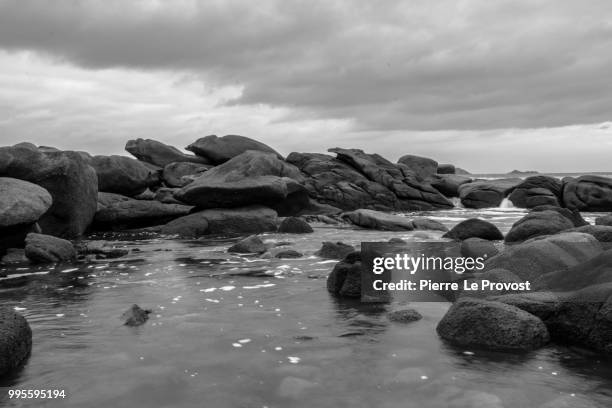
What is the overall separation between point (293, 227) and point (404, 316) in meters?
14.3

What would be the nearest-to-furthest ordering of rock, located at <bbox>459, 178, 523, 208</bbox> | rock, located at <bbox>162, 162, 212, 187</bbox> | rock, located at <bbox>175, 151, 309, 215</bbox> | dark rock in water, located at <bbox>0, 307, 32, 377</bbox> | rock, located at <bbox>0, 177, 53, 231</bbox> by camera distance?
dark rock in water, located at <bbox>0, 307, 32, 377</bbox> → rock, located at <bbox>0, 177, 53, 231</bbox> → rock, located at <bbox>175, 151, 309, 215</bbox> → rock, located at <bbox>162, 162, 212, 187</bbox> → rock, located at <bbox>459, 178, 523, 208</bbox>

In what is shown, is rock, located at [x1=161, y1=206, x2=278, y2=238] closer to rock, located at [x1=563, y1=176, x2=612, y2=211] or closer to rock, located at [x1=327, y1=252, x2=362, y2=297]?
rock, located at [x1=327, y1=252, x2=362, y2=297]

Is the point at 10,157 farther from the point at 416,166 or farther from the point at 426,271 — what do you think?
the point at 416,166

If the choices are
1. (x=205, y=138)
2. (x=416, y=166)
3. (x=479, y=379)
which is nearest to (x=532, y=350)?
(x=479, y=379)

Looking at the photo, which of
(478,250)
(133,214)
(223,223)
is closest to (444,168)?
(223,223)

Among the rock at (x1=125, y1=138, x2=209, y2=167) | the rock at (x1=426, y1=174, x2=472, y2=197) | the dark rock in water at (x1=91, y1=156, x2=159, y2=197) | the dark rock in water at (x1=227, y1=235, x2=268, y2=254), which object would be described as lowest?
the dark rock in water at (x1=227, y1=235, x2=268, y2=254)

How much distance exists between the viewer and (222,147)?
4259cm

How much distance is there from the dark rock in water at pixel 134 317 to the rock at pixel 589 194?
34144 millimetres

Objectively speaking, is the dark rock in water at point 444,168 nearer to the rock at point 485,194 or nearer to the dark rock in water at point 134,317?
the rock at point 485,194

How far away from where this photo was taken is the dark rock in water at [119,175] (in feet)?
105

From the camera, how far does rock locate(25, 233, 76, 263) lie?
14.8 m

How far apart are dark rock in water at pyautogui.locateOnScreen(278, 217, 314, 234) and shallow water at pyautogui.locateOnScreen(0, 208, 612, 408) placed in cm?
1136

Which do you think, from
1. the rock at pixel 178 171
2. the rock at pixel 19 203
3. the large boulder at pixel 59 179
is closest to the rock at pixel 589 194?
the rock at pixel 178 171

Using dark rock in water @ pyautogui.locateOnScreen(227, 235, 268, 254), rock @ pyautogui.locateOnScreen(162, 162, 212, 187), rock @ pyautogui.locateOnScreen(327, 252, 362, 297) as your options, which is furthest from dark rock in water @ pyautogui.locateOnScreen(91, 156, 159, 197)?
rock @ pyautogui.locateOnScreen(327, 252, 362, 297)
